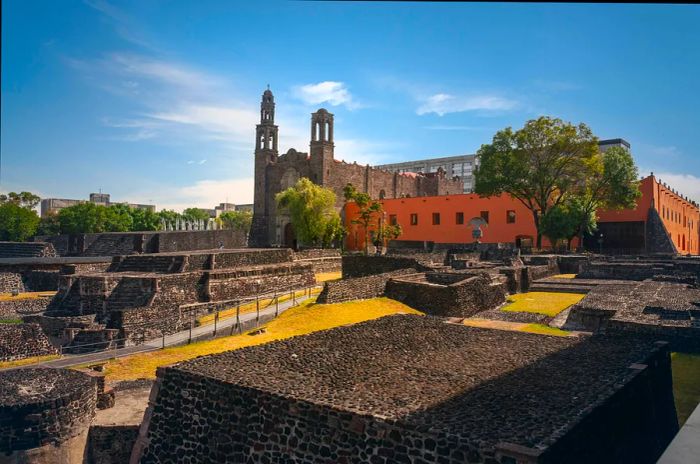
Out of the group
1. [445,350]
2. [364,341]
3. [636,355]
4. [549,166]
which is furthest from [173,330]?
[549,166]

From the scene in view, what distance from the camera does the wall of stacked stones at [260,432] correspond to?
700 cm

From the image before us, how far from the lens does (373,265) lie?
29781mm

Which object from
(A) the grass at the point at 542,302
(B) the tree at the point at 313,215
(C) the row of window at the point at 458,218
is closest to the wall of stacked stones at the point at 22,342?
(A) the grass at the point at 542,302

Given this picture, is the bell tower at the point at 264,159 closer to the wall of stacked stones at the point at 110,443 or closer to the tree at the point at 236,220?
the tree at the point at 236,220

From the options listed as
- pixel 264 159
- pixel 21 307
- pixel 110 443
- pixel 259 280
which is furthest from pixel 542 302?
pixel 264 159

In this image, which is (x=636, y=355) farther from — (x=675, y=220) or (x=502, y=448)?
(x=675, y=220)

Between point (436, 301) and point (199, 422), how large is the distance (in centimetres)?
1297

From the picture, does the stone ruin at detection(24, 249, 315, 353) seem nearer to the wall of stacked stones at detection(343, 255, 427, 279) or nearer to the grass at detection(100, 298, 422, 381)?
the grass at detection(100, 298, 422, 381)

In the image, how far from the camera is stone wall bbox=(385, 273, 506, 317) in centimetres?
2052

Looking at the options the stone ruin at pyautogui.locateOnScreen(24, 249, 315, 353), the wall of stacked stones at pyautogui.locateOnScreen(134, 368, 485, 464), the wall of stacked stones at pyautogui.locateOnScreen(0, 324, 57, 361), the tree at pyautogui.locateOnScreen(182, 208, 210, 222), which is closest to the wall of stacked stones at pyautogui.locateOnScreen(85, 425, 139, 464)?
the wall of stacked stones at pyautogui.locateOnScreen(134, 368, 485, 464)

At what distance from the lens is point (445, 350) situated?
11.9 meters

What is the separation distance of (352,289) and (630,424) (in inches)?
539

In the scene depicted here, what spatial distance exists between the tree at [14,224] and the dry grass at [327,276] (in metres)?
38.5

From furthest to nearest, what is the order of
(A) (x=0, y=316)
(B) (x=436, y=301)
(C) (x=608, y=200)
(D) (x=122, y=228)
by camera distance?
(D) (x=122, y=228) → (C) (x=608, y=200) → (A) (x=0, y=316) → (B) (x=436, y=301)
